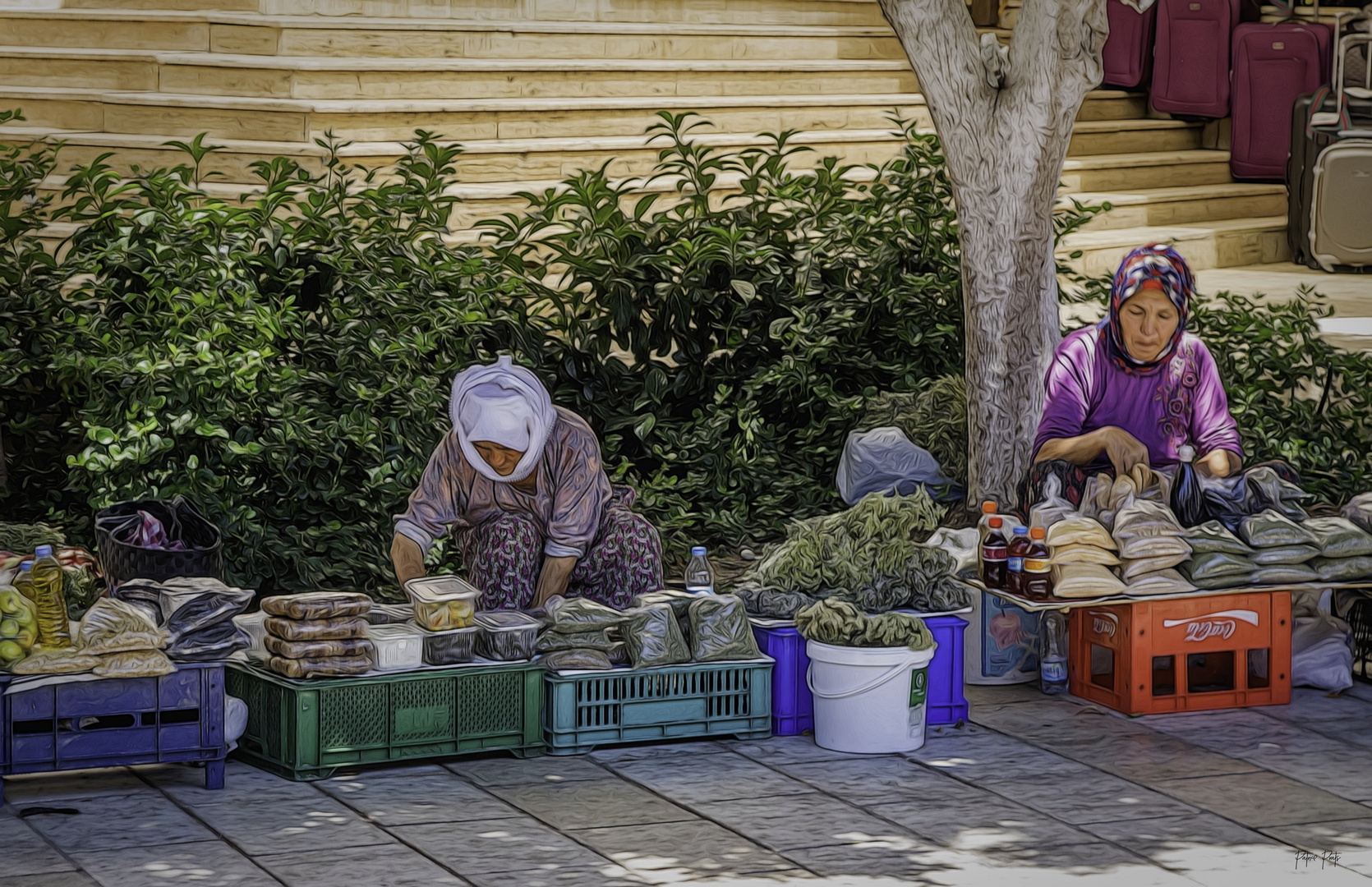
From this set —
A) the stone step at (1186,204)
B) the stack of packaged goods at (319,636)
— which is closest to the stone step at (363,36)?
the stone step at (1186,204)

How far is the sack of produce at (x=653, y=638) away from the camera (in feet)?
18.9

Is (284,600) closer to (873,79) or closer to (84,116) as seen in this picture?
(84,116)

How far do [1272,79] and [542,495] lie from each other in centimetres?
1020

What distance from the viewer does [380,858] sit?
190 inches

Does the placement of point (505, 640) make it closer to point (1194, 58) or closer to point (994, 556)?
point (994, 556)

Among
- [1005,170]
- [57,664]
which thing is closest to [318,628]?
[57,664]

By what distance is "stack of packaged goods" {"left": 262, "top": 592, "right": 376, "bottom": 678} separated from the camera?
5.40 metres

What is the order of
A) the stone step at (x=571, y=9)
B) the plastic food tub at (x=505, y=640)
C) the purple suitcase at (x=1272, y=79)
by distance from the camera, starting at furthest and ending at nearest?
the purple suitcase at (x=1272, y=79), the stone step at (x=571, y=9), the plastic food tub at (x=505, y=640)

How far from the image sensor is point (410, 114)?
436 inches

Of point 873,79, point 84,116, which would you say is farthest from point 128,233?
point 873,79

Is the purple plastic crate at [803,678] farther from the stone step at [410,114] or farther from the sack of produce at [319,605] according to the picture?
the stone step at [410,114]

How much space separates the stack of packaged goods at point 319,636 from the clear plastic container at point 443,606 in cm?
20

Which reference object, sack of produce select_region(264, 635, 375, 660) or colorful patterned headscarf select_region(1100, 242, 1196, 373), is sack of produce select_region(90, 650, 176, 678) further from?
colorful patterned headscarf select_region(1100, 242, 1196, 373)

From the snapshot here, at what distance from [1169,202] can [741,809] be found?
9587 millimetres
